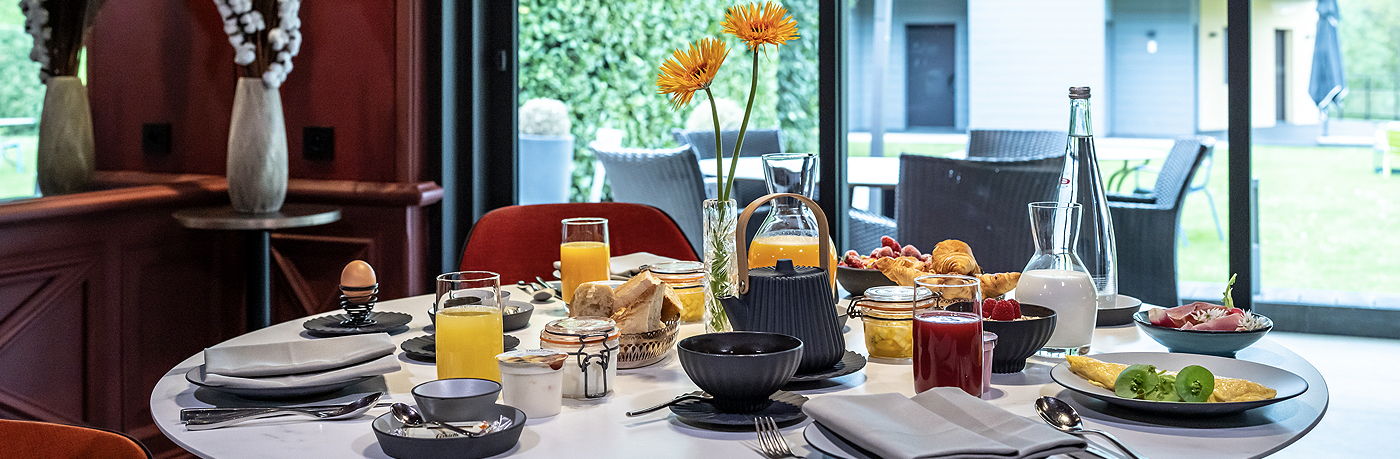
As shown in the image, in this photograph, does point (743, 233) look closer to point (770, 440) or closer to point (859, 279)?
point (770, 440)

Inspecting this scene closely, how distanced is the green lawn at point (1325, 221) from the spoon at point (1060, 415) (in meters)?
2.76

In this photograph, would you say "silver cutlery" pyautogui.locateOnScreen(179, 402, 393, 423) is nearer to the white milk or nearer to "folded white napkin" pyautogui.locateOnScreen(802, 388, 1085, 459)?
"folded white napkin" pyautogui.locateOnScreen(802, 388, 1085, 459)

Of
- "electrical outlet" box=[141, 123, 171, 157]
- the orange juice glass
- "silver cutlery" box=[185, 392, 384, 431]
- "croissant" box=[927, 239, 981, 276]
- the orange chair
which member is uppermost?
"electrical outlet" box=[141, 123, 171, 157]

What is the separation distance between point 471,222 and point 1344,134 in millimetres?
3140

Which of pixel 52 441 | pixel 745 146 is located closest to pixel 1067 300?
pixel 52 441

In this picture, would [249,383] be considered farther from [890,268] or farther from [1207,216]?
[1207,216]

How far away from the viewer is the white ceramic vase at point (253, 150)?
101 inches

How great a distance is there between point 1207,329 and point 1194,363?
6.0 inches

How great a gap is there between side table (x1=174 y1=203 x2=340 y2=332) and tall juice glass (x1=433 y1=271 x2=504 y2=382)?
1.51 m

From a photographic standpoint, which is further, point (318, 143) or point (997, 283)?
point (318, 143)

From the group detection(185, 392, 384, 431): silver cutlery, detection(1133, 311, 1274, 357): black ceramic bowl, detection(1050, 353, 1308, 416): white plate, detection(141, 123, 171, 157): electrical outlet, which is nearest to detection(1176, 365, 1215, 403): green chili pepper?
detection(1050, 353, 1308, 416): white plate

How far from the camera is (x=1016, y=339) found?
3.83ft

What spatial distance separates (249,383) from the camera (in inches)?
43.2

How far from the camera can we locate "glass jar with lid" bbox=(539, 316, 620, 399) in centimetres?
110
